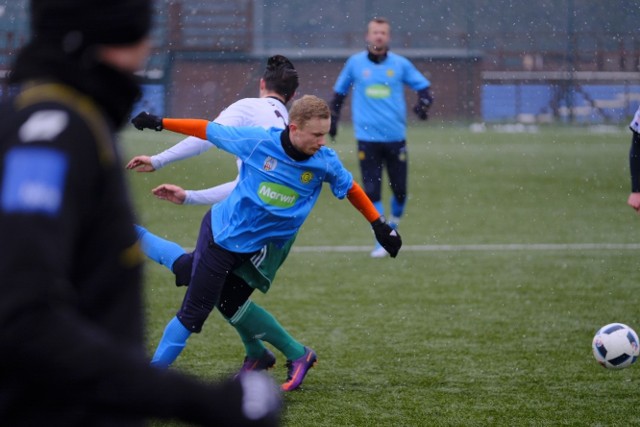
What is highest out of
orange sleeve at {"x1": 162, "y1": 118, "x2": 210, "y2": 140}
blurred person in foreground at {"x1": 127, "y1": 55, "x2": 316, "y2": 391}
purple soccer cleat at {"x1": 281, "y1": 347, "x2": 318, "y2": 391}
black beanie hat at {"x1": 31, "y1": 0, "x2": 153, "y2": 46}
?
black beanie hat at {"x1": 31, "y1": 0, "x2": 153, "y2": 46}

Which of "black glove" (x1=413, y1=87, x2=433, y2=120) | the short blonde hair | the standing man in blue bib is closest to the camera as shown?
the short blonde hair

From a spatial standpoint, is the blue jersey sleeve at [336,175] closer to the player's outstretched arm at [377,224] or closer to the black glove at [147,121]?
the player's outstretched arm at [377,224]

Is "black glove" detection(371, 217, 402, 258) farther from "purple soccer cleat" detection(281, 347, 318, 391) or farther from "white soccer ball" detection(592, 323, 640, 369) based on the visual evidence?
"white soccer ball" detection(592, 323, 640, 369)

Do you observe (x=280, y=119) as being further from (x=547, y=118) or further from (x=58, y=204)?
(x=547, y=118)

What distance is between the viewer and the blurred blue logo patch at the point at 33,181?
1.50 m

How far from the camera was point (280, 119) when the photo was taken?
5.51 m

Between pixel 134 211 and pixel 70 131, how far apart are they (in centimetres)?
22

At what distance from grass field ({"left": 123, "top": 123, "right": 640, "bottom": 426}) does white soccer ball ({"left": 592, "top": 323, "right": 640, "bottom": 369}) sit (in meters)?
0.13

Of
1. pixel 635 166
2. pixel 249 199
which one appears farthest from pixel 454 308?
pixel 249 199

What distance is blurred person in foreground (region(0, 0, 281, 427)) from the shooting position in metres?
1.50

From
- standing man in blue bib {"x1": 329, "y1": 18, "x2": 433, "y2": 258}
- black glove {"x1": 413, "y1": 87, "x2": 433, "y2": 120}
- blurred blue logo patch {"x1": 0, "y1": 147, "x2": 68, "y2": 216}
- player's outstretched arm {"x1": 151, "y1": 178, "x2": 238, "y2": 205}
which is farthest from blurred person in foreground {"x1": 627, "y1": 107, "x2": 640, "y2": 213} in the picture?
blurred blue logo patch {"x1": 0, "y1": 147, "x2": 68, "y2": 216}

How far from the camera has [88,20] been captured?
5.36ft

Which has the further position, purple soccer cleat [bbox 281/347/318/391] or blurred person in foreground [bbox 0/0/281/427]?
purple soccer cleat [bbox 281/347/318/391]

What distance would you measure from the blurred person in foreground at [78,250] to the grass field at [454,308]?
10.1 inches
